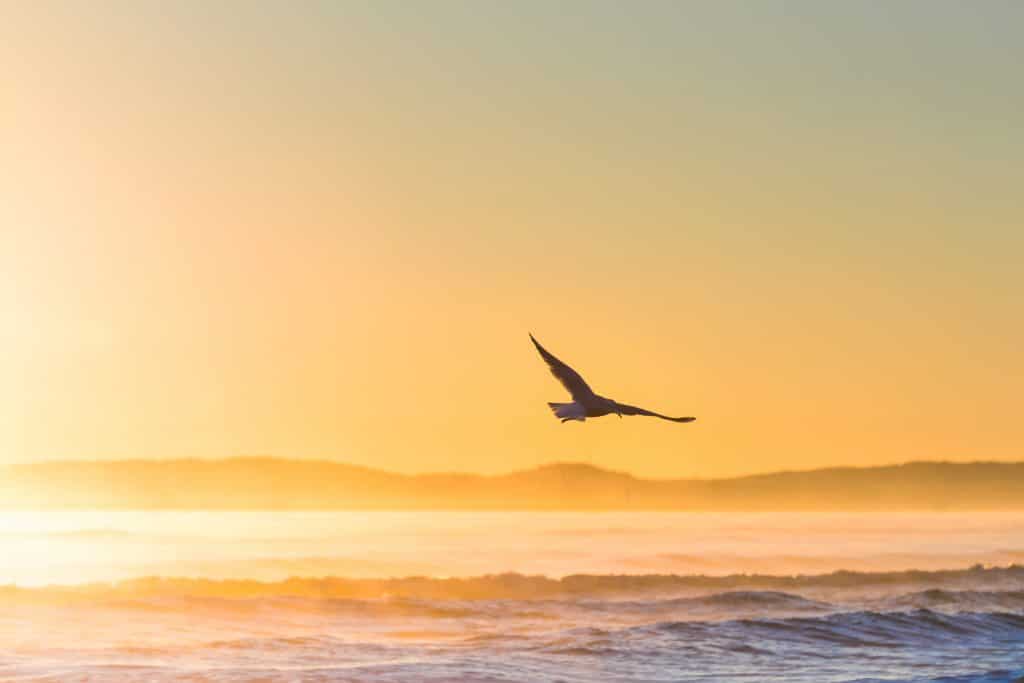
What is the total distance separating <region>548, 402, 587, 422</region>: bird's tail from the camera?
1520 cm

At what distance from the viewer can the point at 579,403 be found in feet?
51.3

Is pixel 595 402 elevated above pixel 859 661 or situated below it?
above

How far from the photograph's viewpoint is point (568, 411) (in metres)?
15.4

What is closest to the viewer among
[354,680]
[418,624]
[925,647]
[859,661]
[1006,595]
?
[354,680]

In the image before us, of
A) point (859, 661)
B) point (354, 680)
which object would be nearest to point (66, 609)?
point (354, 680)

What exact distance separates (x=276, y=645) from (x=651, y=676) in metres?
11.4

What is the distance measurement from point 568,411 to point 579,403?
1.01 ft

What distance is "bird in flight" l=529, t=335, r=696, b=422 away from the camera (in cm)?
1529

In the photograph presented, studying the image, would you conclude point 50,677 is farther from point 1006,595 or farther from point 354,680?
point 1006,595

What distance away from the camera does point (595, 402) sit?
15.4 m

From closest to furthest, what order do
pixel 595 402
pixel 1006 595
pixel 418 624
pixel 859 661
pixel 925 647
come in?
pixel 595 402 → pixel 859 661 → pixel 925 647 → pixel 418 624 → pixel 1006 595

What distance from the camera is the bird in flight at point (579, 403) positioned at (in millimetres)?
15289

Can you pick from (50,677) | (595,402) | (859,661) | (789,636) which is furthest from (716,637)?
(595,402)

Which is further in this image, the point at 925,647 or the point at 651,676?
the point at 925,647
